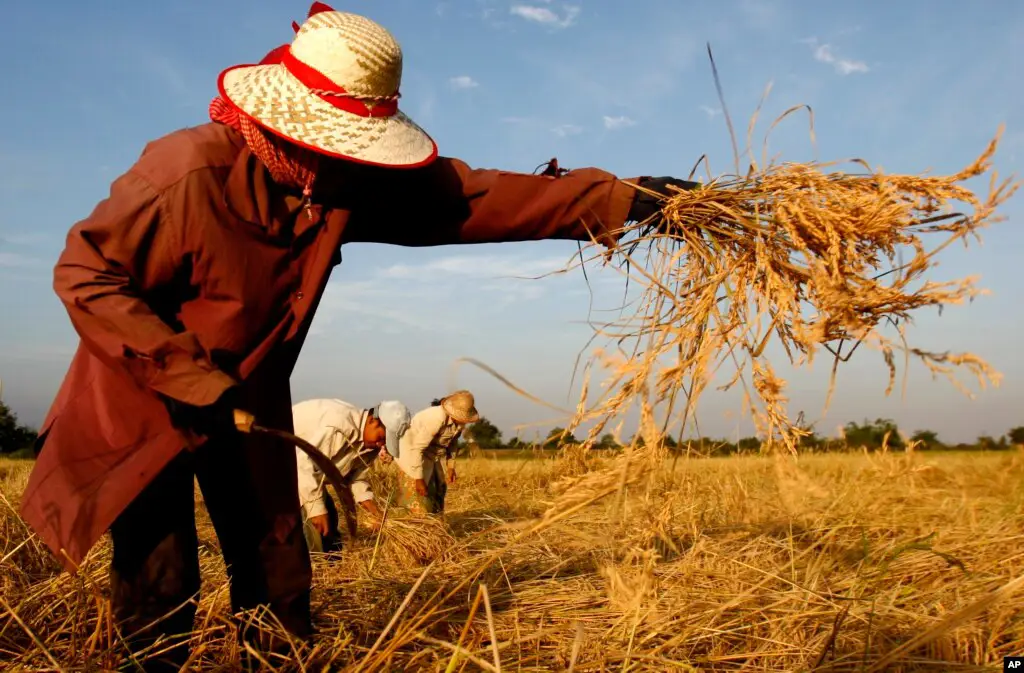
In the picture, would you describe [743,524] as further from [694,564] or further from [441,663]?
[441,663]

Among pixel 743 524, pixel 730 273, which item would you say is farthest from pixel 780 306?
pixel 743 524

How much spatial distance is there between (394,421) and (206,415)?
4.47 meters

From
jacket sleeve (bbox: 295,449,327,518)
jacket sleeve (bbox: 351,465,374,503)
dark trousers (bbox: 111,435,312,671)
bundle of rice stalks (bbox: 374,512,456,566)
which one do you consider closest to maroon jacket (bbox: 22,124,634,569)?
dark trousers (bbox: 111,435,312,671)

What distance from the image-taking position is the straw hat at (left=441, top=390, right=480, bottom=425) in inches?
254

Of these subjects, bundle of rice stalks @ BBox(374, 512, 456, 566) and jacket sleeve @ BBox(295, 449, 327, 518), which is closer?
bundle of rice stalks @ BBox(374, 512, 456, 566)

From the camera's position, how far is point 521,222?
2.19 meters

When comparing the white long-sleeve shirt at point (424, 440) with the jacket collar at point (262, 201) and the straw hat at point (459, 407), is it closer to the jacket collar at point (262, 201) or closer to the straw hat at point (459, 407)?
the straw hat at point (459, 407)

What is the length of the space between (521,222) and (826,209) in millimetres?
783

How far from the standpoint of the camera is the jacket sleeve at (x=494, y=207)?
7.04 ft

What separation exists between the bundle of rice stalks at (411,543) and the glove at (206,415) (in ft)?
7.07

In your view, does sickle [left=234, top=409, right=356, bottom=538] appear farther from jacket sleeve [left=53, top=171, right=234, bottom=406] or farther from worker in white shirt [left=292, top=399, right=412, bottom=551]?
worker in white shirt [left=292, top=399, right=412, bottom=551]

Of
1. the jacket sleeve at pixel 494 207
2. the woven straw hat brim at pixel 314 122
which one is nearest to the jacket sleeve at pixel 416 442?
the jacket sleeve at pixel 494 207

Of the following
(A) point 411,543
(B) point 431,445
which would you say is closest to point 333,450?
(B) point 431,445

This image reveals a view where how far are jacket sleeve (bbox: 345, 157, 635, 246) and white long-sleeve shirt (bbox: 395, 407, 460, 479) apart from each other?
13.9ft
